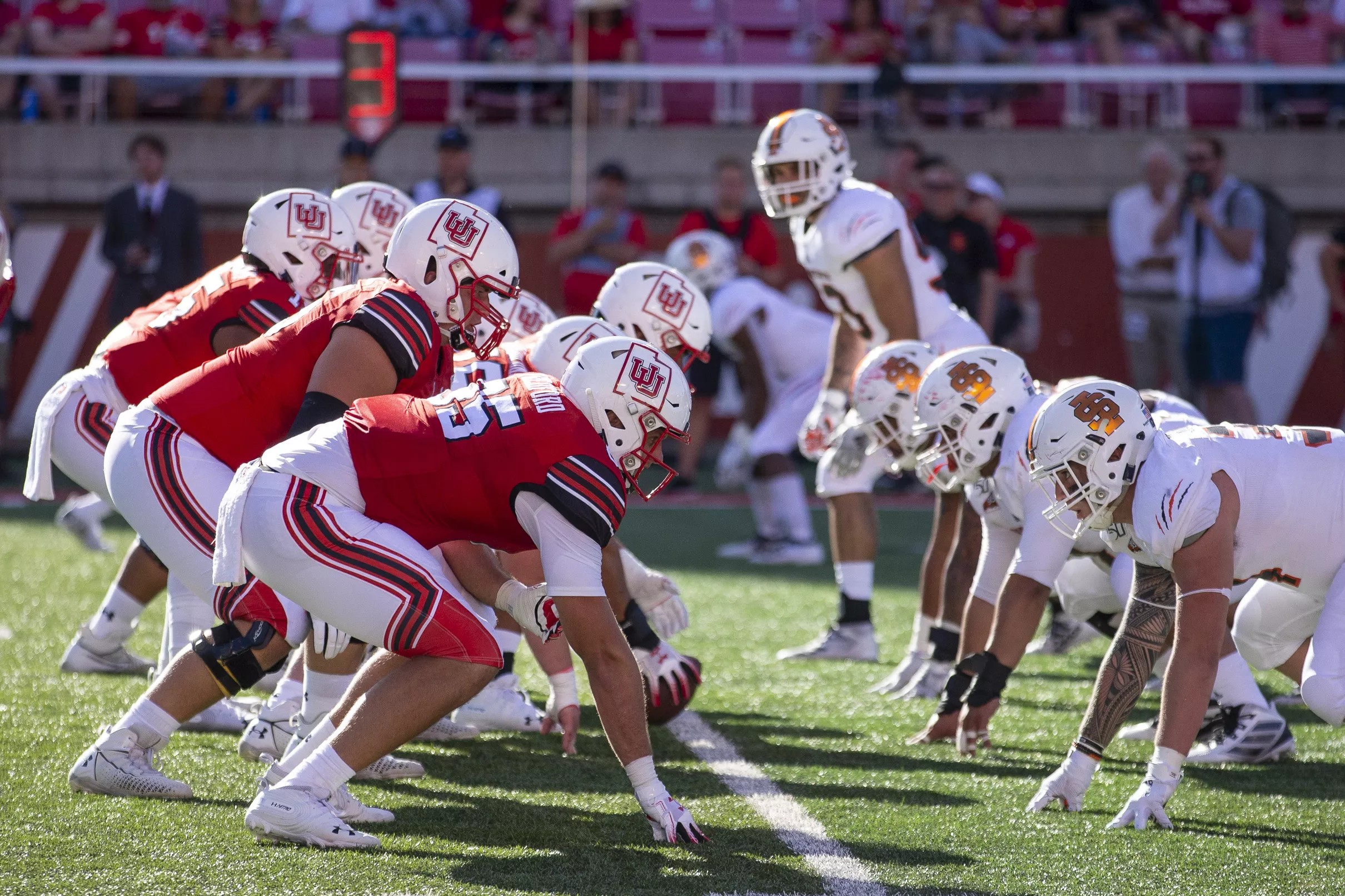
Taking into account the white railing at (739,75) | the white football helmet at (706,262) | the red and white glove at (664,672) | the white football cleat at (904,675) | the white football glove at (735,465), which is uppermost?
the white railing at (739,75)

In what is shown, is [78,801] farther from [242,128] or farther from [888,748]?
[242,128]

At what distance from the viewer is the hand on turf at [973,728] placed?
5016 mm

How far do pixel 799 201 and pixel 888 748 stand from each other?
2447 mm

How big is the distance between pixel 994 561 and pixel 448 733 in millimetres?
1849

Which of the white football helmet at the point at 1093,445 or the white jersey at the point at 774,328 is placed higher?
the white football helmet at the point at 1093,445

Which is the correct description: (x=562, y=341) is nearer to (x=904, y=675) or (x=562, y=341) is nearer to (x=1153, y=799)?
(x=904, y=675)

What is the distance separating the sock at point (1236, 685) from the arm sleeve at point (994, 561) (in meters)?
0.72

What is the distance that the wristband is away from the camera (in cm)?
486

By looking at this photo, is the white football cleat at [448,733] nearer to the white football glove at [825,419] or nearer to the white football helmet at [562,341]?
the white football helmet at [562,341]

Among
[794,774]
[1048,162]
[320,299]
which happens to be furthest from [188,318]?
[1048,162]

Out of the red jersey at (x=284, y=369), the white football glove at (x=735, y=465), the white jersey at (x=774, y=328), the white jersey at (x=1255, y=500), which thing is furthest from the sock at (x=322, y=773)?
the white football glove at (x=735, y=465)

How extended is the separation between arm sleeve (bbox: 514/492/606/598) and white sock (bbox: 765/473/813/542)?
5.21m

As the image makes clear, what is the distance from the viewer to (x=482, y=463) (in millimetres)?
3922

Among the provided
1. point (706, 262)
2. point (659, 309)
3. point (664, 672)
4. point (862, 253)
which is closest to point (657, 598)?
point (664, 672)
